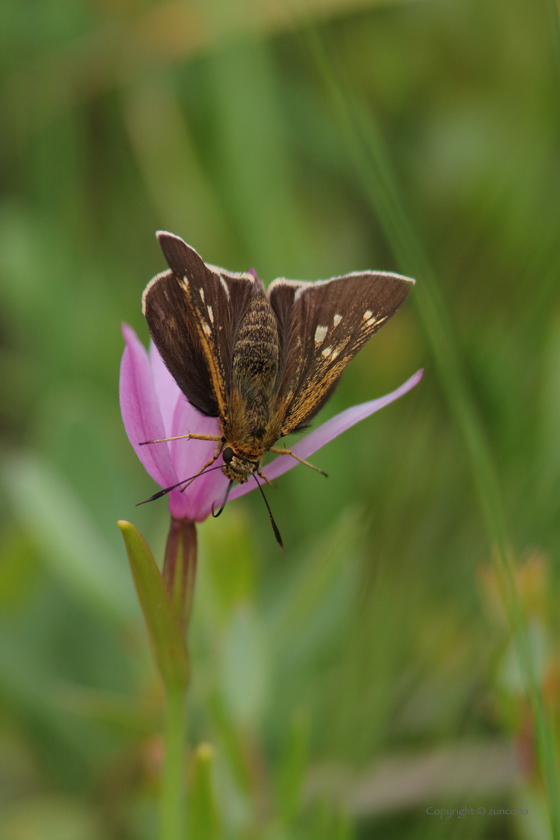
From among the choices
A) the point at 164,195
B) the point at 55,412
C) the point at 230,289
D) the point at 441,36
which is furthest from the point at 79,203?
the point at 230,289

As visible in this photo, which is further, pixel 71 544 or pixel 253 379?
pixel 71 544

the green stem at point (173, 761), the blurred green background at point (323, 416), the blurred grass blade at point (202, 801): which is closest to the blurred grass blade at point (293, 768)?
the blurred green background at point (323, 416)

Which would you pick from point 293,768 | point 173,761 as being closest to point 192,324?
point 173,761

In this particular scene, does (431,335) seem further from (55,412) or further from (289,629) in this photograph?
(55,412)

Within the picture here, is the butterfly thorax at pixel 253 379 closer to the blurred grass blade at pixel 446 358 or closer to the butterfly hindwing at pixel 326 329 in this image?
the butterfly hindwing at pixel 326 329

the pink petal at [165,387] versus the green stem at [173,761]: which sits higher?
the pink petal at [165,387]

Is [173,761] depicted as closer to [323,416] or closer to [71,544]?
[71,544]
